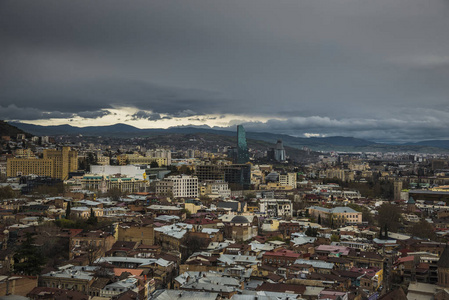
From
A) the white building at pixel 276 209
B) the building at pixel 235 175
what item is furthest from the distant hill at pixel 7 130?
the white building at pixel 276 209

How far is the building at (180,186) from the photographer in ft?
209

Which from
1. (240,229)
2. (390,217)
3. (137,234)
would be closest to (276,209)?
(390,217)

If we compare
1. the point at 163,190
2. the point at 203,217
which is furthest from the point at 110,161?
the point at 203,217

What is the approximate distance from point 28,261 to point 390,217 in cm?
3254

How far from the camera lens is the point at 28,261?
1026 inches

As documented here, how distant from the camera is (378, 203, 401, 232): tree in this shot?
45781 millimetres

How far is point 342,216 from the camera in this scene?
48.2m

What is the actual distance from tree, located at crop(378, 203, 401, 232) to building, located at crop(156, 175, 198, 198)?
22.6m

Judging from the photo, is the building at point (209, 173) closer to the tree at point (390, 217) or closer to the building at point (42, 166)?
the building at point (42, 166)

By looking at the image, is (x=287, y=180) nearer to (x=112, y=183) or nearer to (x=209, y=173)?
(x=209, y=173)

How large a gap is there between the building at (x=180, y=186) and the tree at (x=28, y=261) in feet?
118

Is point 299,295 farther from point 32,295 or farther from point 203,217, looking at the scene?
point 203,217

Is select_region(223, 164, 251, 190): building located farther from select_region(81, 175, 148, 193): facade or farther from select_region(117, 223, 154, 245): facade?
select_region(117, 223, 154, 245): facade

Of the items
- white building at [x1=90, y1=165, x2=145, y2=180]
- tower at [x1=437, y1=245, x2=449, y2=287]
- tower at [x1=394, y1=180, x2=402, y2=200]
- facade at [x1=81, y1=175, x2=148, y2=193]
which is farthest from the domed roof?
tower at [x1=394, y1=180, x2=402, y2=200]
